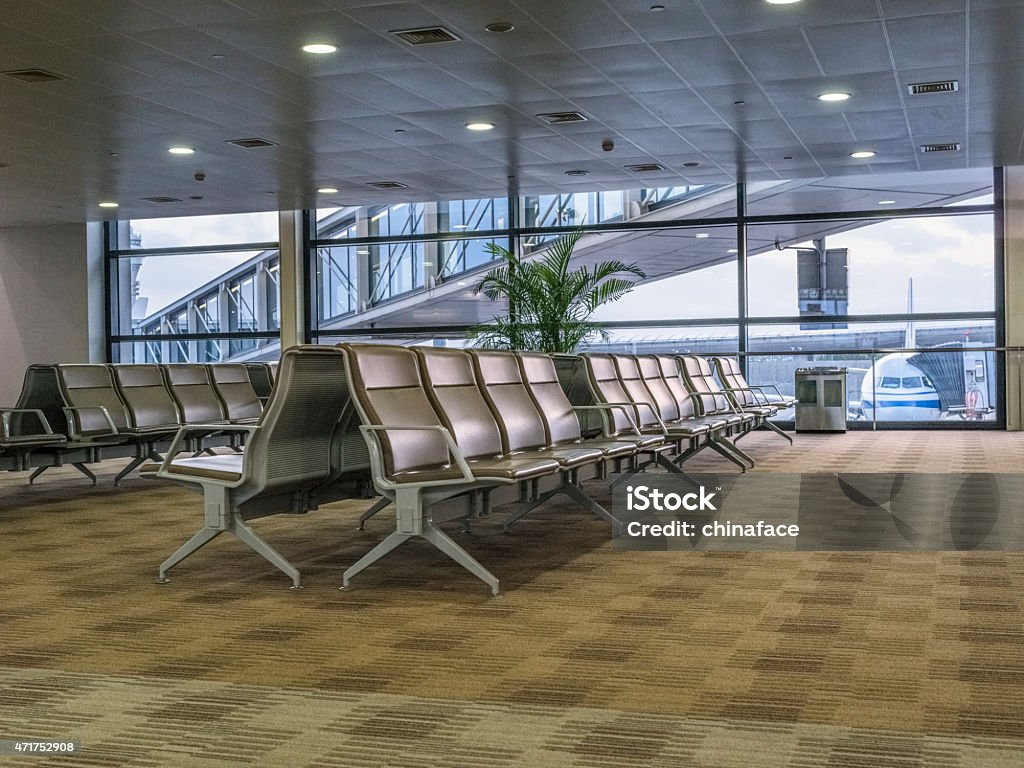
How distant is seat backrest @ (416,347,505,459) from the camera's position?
4520 mm

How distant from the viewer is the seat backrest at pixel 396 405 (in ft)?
13.2

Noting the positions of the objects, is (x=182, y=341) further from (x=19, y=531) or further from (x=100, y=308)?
(x=19, y=531)

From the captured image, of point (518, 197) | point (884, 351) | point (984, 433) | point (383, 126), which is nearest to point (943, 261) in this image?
point (884, 351)

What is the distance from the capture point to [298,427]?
4336 mm

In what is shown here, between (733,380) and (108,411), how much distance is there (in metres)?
5.81

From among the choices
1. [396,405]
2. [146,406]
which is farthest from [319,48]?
[396,405]

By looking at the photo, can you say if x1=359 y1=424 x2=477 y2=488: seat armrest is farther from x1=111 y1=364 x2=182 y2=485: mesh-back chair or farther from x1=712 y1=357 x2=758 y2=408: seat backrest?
x1=712 y1=357 x2=758 y2=408: seat backrest

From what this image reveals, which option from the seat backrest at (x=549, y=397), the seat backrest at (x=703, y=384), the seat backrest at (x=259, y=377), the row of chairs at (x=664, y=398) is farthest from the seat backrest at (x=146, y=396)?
the seat backrest at (x=703, y=384)

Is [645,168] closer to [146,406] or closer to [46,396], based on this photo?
[146,406]

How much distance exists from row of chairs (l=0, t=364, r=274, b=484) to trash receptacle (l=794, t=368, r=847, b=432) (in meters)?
6.98

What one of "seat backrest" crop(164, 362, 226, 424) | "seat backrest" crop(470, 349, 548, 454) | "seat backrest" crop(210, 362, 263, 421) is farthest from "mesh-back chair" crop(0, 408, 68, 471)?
"seat backrest" crop(470, 349, 548, 454)

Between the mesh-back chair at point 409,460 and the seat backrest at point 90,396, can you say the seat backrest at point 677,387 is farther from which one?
the mesh-back chair at point 409,460

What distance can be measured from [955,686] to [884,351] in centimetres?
1092

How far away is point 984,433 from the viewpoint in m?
12.5
